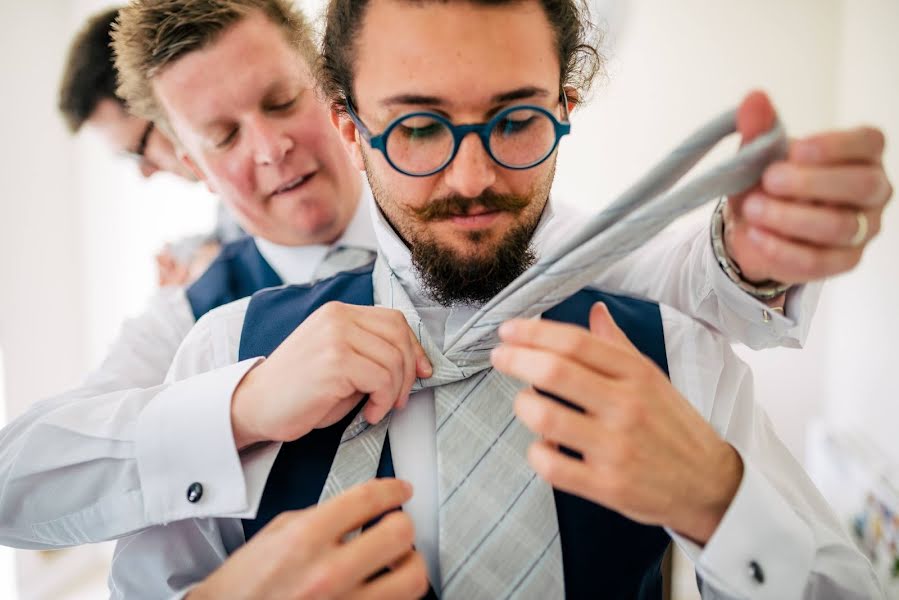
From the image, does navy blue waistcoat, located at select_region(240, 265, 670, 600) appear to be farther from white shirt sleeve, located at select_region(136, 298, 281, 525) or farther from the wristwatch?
the wristwatch

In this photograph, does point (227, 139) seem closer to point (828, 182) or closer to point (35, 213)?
point (828, 182)

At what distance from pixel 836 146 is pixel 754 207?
0.08 meters

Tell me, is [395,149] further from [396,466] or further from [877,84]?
[877,84]

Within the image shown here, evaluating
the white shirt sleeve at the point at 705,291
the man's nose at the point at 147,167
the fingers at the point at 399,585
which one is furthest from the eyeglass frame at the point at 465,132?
the man's nose at the point at 147,167

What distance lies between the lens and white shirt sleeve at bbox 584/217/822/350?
729 millimetres

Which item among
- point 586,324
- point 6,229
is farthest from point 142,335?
point 6,229

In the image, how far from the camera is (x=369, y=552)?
60 cm

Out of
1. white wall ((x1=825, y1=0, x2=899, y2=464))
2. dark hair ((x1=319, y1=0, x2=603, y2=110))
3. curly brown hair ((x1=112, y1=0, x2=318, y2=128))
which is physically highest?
curly brown hair ((x1=112, y1=0, x2=318, y2=128))

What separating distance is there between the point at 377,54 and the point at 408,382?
16.8 inches

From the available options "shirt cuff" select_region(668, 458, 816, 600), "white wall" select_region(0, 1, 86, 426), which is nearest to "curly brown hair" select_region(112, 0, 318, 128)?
"shirt cuff" select_region(668, 458, 816, 600)

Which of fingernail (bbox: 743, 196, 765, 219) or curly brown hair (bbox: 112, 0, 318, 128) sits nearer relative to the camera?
fingernail (bbox: 743, 196, 765, 219)

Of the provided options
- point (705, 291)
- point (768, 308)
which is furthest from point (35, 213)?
point (768, 308)

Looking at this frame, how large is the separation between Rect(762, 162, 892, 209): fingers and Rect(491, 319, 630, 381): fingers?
0.19 m

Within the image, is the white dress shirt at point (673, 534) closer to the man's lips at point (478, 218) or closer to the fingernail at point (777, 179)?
the man's lips at point (478, 218)
